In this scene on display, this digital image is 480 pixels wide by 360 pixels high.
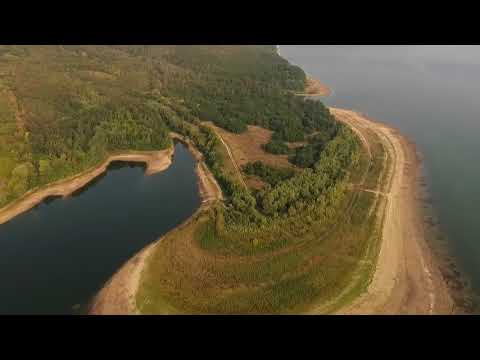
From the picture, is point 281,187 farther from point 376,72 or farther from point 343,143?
point 376,72

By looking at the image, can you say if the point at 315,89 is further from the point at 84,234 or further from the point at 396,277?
the point at 84,234

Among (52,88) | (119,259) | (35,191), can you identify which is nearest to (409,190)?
(119,259)

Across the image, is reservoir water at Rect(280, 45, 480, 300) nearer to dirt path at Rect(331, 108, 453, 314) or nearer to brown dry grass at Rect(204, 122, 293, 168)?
dirt path at Rect(331, 108, 453, 314)

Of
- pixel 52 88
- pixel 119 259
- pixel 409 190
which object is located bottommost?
pixel 119 259

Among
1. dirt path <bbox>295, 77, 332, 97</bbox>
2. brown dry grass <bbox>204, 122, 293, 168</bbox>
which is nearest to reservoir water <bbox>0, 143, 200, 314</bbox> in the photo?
brown dry grass <bbox>204, 122, 293, 168</bbox>

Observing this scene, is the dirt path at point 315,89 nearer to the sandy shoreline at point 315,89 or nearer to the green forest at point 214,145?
the sandy shoreline at point 315,89

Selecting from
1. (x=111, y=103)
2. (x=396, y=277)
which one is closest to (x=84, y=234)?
(x=396, y=277)

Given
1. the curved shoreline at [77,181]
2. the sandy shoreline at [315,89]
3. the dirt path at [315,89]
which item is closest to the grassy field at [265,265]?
the curved shoreline at [77,181]
